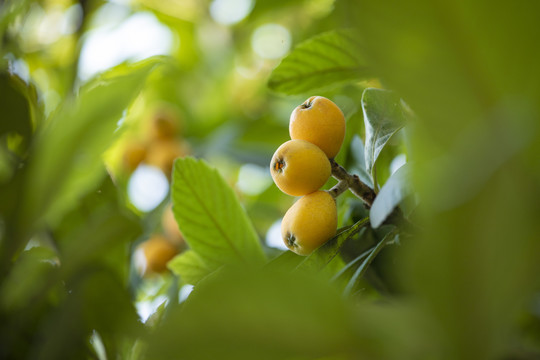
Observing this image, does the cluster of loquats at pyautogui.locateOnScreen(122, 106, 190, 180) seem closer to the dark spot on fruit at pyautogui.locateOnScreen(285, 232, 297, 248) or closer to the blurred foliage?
the blurred foliage

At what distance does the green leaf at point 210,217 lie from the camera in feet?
2.54

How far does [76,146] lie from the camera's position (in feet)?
1.58

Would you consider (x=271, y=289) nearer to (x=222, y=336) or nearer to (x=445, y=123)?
(x=222, y=336)

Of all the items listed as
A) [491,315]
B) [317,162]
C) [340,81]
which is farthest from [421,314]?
[340,81]

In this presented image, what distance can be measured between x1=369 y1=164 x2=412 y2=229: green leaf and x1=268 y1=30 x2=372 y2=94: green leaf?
0.91ft

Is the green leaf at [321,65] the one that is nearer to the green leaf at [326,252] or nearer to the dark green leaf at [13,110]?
the green leaf at [326,252]

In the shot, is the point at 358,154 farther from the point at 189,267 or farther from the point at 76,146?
the point at 76,146

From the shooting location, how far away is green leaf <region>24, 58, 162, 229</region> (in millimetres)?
472

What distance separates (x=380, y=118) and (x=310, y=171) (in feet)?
0.38

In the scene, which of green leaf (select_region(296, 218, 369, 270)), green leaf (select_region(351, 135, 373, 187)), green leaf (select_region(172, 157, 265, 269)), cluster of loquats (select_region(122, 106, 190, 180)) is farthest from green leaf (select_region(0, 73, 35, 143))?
cluster of loquats (select_region(122, 106, 190, 180))

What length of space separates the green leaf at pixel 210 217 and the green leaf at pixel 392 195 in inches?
12.0

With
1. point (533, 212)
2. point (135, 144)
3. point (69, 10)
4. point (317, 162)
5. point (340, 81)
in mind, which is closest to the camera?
point (533, 212)

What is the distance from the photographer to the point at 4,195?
0.47 metres

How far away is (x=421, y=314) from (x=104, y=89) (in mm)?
375
